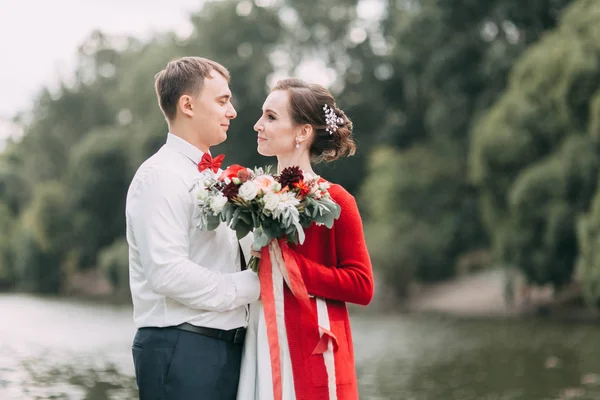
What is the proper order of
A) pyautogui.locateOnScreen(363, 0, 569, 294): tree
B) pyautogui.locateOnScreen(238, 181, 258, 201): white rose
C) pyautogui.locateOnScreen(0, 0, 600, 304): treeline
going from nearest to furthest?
pyautogui.locateOnScreen(238, 181, 258, 201): white rose, pyautogui.locateOnScreen(0, 0, 600, 304): treeline, pyautogui.locateOnScreen(363, 0, 569, 294): tree

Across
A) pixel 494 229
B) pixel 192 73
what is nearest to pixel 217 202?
pixel 192 73

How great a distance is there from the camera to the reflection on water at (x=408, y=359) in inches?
435

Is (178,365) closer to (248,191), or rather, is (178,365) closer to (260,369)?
(260,369)

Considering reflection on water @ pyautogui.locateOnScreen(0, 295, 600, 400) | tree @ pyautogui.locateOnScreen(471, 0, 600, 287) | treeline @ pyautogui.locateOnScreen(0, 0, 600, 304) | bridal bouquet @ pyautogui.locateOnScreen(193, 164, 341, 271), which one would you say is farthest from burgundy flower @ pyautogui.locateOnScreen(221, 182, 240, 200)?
tree @ pyautogui.locateOnScreen(471, 0, 600, 287)

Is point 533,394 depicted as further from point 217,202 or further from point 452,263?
point 452,263

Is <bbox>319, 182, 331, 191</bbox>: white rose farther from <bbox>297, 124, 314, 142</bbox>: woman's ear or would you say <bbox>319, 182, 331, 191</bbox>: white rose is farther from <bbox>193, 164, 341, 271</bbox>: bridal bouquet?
<bbox>297, 124, 314, 142</bbox>: woman's ear

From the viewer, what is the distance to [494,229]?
2616cm

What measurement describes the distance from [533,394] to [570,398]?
0.66m

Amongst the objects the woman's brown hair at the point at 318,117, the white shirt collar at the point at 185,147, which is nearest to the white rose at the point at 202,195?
the white shirt collar at the point at 185,147

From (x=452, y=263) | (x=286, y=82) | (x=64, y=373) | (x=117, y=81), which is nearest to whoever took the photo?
(x=286, y=82)

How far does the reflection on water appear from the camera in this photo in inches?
435

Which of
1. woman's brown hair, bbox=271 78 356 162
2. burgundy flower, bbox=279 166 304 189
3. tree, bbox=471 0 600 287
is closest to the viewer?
burgundy flower, bbox=279 166 304 189

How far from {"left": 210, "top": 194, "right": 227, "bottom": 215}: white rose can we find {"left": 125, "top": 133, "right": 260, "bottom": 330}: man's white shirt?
14 centimetres

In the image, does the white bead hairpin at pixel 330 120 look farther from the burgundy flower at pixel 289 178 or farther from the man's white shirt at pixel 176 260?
the man's white shirt at pixel 176 260
